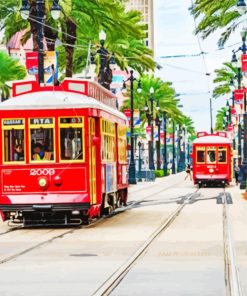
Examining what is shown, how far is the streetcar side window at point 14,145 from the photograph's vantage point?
24719mm

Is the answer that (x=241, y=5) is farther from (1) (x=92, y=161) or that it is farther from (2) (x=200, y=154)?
(2) (x=200, y=154)

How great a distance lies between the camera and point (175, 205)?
3831cm

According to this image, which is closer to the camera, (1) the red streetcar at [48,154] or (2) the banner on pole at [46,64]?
(1) the red streetcar at [48,154]

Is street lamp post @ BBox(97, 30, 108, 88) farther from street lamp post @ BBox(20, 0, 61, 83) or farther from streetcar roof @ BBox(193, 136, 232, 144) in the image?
streetcar roof @ BBox(193, 136, 232, 144)

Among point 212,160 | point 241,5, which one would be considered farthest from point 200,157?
point 241,5

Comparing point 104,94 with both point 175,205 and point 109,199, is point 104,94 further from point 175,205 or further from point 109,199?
point 175,205

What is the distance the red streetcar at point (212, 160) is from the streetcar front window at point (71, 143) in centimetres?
3994

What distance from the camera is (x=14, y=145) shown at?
2477cm

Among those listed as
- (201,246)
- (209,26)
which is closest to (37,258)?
(201,246)

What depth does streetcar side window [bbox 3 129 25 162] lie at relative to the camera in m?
24.7

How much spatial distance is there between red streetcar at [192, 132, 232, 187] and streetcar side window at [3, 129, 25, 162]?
131 feet

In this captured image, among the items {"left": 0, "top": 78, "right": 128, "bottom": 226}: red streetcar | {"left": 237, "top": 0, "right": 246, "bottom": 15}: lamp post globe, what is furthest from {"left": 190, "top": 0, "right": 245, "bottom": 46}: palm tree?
{"left": 0, "top": 78, "right": 128, "bottom": 226}: red streetcar

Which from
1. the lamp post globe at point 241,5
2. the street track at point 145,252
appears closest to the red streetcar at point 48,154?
the street track at point 145,252

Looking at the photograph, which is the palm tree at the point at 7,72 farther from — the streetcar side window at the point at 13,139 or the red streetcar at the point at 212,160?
the streetcar side window at the point at 13,139
